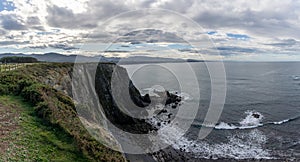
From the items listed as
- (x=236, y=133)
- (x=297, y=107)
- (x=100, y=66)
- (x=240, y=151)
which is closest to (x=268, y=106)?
(x=297, y=107)

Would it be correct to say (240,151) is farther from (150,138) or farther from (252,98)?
(252,98)

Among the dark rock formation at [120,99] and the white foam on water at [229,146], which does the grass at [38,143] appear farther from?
the white foam on water at [229,146]

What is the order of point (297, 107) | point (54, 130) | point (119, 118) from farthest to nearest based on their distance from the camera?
1. point (297, 107)
2. point (119, 118)
3. point (54, 130)

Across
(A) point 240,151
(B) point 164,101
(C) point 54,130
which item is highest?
(C) point 54,130

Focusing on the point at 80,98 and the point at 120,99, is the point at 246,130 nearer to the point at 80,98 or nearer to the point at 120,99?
the point at 120,99

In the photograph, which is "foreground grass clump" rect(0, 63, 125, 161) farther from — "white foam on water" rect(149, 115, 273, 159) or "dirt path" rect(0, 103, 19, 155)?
"white foam on water" rect(149, 115, 273, 159)

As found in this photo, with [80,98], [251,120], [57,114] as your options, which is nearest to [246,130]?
[251,120]

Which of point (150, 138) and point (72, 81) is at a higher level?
point (72, 81)
